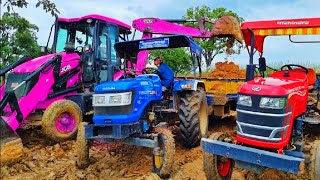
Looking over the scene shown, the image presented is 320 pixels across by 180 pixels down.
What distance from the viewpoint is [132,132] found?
5.90 m

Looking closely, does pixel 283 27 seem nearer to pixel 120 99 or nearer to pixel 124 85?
A: pixel 124 85

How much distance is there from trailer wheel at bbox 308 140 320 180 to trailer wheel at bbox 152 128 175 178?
206 cm

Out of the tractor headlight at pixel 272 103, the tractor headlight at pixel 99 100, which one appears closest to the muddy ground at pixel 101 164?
the tractor headlight at pixel 99 100

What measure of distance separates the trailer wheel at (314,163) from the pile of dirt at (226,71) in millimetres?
5308

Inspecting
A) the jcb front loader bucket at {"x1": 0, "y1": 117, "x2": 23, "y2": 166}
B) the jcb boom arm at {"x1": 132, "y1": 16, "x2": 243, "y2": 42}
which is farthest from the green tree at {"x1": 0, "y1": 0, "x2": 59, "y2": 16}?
the jcb boom arm at {"x1": 132, "y1": 16, "x2": 243, "y2": 42}

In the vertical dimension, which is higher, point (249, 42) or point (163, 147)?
point (249, 42)

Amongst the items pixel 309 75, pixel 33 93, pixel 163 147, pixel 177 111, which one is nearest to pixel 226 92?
pixel 177 111

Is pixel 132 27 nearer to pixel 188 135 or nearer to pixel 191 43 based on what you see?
pixel 191 43

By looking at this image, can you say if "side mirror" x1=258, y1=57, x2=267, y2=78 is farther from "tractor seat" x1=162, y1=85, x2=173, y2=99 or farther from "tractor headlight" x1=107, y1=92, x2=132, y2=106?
"tractor headlight" x1=107, y1=92, x2=132, y2=106

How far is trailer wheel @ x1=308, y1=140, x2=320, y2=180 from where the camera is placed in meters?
4.60

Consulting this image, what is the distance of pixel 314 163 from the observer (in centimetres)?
464

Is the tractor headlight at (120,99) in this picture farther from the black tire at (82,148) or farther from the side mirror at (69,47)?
the side mirror at (69,47)

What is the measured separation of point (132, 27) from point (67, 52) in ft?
7.16

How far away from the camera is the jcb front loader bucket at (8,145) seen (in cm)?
455
